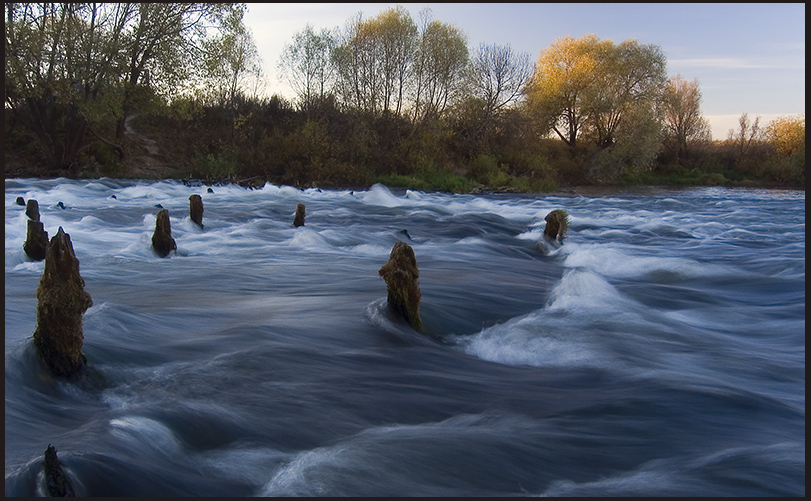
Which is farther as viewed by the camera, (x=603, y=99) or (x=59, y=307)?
(x=603, y=99)

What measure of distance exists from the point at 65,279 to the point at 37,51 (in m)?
25.4

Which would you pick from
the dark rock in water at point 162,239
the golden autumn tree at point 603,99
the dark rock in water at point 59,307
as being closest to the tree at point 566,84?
the golden autumn tree at point 603,99

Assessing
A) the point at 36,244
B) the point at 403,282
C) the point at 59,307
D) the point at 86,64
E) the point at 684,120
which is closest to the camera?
the point at 59,307

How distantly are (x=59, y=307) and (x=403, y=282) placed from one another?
296 centimetres

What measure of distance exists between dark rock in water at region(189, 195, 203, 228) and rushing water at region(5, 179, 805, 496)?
6.37 feet

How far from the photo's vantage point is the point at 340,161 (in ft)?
118

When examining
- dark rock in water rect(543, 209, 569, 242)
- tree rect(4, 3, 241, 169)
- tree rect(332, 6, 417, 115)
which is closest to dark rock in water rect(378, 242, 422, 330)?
dark rock in water rect(543, 209, 569, 242)

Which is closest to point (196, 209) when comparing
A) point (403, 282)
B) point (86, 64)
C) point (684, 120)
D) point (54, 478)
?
point (403, 282)

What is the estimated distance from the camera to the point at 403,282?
21.7 ft

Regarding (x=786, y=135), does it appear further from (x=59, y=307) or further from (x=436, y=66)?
(x=59, y=307)

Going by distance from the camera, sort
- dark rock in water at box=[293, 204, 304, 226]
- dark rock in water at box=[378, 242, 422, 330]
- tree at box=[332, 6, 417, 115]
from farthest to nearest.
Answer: tree at box=[332, 6, 417, 115], dark rock in water at box=[293, 204, 304, 226], dark rock in water at box=[378, 242, 422, 330]

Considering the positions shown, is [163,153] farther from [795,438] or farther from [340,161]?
[795,438]

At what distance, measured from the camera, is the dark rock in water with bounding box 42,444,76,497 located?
Answer: 3.51m

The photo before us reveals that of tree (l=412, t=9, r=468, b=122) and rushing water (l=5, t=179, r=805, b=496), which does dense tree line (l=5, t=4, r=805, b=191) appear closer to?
tree (l=412, t=9, r=468, b=122)
